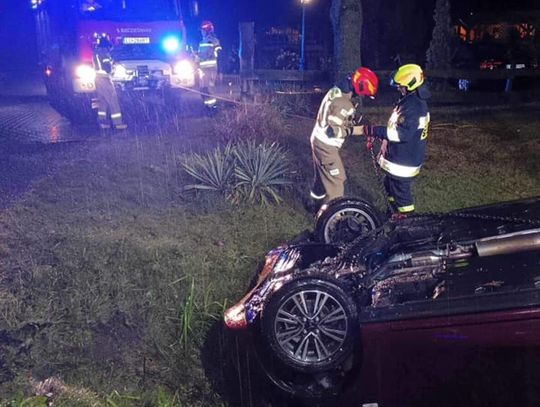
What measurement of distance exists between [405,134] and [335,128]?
2.88 ft

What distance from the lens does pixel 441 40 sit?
15.5 m

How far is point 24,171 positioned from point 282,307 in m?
6.51

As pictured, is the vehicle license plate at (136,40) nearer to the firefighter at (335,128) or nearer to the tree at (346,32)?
the tree at (346,32)

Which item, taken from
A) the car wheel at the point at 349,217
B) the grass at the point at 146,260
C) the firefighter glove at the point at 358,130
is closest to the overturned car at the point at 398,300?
the grass at the point at 146,260

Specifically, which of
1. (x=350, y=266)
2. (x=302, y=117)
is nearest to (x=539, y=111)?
(x=302, y=117)

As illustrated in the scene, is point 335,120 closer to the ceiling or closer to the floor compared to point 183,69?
closer to the floor

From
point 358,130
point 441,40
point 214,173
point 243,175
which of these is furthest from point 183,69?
point 441,40

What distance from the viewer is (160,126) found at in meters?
11.5

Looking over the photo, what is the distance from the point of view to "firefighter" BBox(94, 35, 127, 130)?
416 inches

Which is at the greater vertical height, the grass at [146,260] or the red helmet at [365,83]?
the red helmet at [365,83]

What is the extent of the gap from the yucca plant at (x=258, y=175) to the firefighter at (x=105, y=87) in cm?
436

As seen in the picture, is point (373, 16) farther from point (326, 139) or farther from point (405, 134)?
point (405, 134)

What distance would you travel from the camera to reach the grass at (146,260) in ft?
12.8

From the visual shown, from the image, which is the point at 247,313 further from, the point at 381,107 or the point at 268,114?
the point at 381,107
